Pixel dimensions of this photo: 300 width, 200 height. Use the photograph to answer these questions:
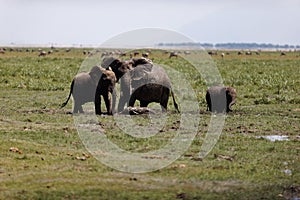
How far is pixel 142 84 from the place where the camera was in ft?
61.4

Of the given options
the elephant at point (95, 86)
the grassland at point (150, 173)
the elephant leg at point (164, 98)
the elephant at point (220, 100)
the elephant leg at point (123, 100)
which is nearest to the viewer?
the grassland at point (150, 173)

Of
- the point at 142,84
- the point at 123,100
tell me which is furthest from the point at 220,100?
the point at 123,100

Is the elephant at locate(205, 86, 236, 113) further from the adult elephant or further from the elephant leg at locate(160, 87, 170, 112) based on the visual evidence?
the adult elephant

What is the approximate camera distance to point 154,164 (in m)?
11.9

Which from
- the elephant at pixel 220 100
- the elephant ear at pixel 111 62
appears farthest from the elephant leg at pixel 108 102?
the elephant at pixel 220 100

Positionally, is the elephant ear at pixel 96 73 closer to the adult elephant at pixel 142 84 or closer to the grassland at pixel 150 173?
the adult elephant at pixel 142 84

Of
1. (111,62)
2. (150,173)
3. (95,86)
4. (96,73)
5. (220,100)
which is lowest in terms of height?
(150,173)

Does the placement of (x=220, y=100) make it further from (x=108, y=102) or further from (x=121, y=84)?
(x=108, y=102)

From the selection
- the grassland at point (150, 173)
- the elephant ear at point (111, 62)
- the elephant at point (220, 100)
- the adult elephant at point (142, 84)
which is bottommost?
the grassland at point (150, 173)

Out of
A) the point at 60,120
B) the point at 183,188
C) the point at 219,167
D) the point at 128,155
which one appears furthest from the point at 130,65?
the point at 183,188

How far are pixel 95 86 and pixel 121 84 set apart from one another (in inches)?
34.1

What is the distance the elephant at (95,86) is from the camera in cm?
1808

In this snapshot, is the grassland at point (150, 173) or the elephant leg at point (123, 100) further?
the elephant leg at point (123, 100)

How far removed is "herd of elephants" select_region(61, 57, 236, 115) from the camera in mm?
18156
